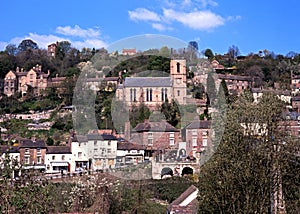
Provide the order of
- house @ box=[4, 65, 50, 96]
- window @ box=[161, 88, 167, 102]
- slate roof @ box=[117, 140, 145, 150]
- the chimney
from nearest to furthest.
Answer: slate roof @ box=[117, 140, 145, 150] → the chimney → window @ box=[161, 88, 167, 102] → house @ box=[4, 65, 50, 96]

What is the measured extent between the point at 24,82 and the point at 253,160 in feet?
166

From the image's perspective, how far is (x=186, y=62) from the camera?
4322 cm

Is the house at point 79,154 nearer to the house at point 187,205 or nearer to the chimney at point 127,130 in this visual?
the chimney at point 127,130

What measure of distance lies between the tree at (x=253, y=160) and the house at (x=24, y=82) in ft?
154

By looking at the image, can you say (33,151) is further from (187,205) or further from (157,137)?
(187,205)

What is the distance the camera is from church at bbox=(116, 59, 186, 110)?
145ft

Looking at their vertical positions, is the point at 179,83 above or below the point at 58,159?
above

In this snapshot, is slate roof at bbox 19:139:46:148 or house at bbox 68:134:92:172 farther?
slate roof at bbox 19:139:46:148

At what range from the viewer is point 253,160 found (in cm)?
1180

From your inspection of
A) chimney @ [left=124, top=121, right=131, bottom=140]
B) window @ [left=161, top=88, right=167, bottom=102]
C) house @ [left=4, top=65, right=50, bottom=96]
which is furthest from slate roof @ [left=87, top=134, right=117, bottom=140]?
house @ [left=4, top=65, right=50, bottom=96]

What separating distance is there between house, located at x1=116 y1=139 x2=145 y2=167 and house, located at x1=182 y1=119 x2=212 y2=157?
2979 mm

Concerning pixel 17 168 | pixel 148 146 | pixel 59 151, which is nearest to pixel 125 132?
pixel 148 146

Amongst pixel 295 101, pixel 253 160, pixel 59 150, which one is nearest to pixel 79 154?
pixel 59 150

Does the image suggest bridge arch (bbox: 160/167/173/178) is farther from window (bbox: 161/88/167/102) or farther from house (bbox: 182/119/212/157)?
window (bbox: 161/88/167/102)
